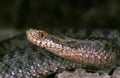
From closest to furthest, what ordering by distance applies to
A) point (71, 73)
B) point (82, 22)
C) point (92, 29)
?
point (71, 73), point (92, 29), point (82, 22)

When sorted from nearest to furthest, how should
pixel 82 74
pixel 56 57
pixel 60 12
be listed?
1. pixel 82 74
2. pixel 56 57
3. pixel 60 12

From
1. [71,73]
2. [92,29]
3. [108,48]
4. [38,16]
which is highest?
[38,16]

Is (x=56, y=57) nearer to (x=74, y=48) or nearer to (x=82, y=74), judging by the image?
(x=74, y=48)

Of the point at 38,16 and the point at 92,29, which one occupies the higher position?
the point at 38,16

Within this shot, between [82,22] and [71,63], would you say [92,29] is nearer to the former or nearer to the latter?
[71,63]

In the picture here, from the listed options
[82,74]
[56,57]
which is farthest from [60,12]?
[82,74]

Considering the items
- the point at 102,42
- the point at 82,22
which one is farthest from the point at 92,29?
the point at 82,22

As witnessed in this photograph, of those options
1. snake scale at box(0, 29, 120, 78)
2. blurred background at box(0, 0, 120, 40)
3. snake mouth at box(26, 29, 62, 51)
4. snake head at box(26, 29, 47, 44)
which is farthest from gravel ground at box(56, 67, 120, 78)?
blurred background at box(0, 0, 120, 40)

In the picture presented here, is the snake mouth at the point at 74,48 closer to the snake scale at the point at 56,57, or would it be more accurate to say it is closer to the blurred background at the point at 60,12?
the snake scale at the point at 56,57

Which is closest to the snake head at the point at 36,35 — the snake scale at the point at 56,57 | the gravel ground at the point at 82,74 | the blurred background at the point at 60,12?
the snake scale at the point at 56,57
